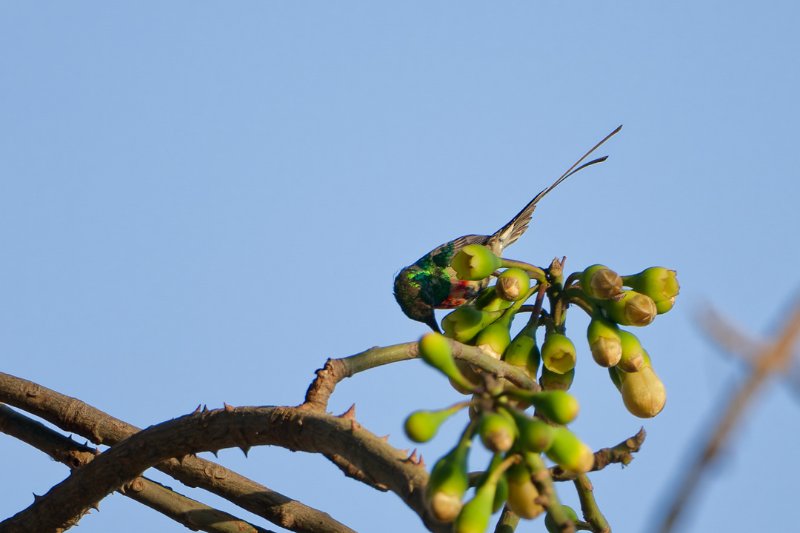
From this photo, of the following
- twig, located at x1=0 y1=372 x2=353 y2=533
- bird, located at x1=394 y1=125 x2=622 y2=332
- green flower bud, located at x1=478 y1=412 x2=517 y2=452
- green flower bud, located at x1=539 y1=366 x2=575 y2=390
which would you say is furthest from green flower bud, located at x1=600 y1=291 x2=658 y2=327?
bird, located at x1=394 y1=125 x2=622 y2=332

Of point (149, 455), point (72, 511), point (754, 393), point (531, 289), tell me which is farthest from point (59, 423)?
point (754, 393)

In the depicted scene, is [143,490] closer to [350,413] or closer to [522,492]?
[350,413]

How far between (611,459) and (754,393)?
1551 mm

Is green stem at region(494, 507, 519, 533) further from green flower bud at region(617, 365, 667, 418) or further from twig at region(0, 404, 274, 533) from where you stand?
twig at region(0, 404, 274, 533)

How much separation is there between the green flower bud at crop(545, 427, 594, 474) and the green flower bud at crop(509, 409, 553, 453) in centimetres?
8

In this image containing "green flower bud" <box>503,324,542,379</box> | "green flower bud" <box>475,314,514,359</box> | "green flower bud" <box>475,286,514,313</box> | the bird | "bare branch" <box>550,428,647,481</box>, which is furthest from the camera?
the bird

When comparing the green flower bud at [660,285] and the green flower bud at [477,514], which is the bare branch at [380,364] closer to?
the green flower bud at [660,285]

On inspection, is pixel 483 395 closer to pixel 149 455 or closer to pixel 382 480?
pixel 382 480

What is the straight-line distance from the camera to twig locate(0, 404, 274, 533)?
3.03m

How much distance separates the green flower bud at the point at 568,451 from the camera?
175cm

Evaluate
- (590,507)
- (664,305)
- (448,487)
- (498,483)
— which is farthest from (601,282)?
(448,487)

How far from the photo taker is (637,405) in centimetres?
312

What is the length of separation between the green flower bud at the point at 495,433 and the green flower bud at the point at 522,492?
0.36 feet

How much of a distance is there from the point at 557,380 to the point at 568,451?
146 cm
